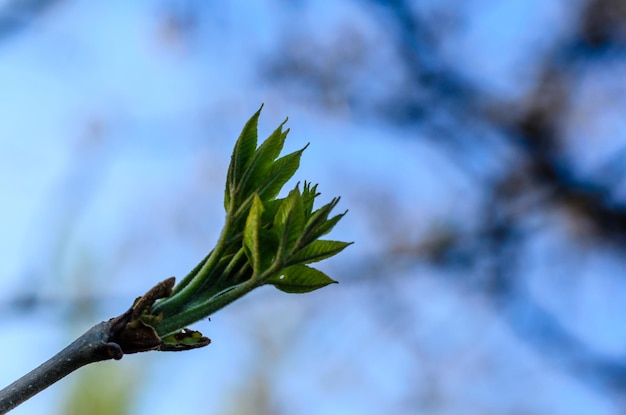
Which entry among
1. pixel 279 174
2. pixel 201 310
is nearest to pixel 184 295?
pixel 201 310

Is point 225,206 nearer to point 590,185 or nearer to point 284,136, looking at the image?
point 284,136

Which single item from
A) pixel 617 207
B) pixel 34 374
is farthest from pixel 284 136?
pixel 617 207

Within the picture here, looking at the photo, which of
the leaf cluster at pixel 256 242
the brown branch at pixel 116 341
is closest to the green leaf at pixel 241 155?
the leaf cluster at pixel 256 242

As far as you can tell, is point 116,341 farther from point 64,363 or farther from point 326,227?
point 326,227

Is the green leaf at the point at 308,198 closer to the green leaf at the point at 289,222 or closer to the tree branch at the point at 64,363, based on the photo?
the green leaf at the point at 289,222

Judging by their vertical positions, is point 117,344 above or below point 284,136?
below

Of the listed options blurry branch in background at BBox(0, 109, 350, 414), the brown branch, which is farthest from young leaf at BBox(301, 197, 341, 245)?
the brown branch
